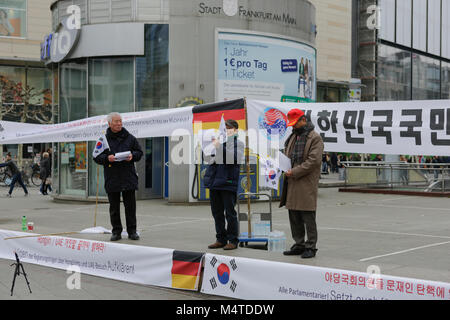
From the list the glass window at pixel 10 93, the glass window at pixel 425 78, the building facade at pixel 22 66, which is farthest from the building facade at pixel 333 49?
the glass window at pixel 10 93

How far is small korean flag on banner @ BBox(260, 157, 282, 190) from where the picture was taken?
26.8 ft

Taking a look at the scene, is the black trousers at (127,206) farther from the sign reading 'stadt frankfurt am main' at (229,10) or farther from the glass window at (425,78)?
the glass window at (425,78)

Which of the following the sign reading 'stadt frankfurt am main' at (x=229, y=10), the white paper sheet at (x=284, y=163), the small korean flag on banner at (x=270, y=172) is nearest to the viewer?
the white paper sheet at (x=284, y=163)

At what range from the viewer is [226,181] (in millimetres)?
8320

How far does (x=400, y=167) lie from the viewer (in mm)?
24438

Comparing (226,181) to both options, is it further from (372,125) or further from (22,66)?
(22,66)

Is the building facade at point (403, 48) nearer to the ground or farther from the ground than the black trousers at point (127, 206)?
farther from the ground

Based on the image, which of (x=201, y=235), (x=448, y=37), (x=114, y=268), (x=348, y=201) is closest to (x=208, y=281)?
(x=114, y=268)

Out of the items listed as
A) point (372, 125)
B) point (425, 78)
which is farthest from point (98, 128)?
point (425, 78)

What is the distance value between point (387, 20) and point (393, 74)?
5.77 metres

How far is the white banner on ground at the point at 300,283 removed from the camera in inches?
218

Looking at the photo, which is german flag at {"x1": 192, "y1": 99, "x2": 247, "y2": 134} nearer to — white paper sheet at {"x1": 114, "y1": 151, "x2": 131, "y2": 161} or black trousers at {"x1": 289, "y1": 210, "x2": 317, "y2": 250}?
white paper sheet at {"x1": 114, "y1": 151, "x2": 131, "y2": 161}

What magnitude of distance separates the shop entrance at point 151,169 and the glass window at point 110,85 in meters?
1.45
